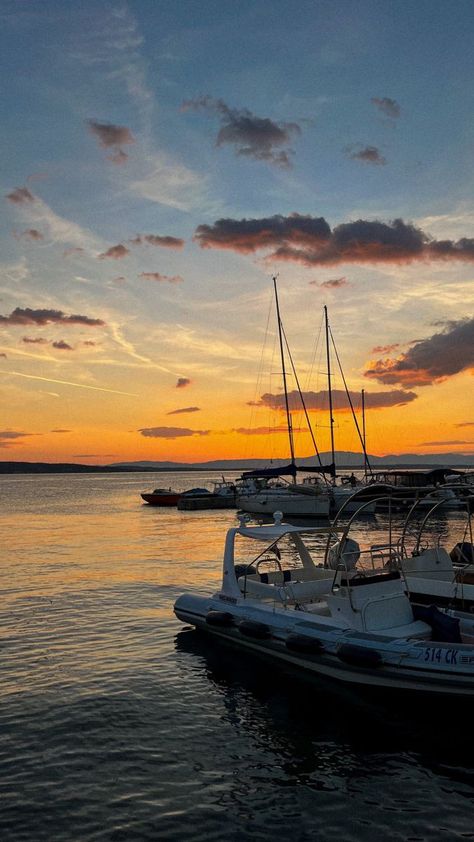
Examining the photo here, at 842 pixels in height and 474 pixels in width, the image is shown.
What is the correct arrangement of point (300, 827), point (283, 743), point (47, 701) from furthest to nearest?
point (47, 701) < point (283, 743) < point (300, 827)

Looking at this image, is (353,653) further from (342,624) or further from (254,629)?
(254,629)

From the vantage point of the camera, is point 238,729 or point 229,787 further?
point 238,729

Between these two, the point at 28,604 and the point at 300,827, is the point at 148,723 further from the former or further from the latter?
the point at 28,604

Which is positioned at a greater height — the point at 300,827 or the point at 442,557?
the point at 442,557

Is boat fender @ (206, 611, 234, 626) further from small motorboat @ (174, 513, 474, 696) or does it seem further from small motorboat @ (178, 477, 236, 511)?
small motorboat @ (178, 477, 236, 511)

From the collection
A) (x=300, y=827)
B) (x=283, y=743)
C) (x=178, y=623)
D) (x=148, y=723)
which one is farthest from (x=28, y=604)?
(x=300, y=827)

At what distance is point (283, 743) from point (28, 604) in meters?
13.2

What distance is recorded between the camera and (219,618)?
50.6 ft

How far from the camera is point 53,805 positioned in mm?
8695

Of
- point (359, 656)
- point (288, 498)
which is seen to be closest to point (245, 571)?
point (359, 656)

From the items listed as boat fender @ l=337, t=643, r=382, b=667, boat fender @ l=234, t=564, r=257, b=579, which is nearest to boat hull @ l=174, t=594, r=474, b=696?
boat fender @ l=337, t=643, r=382, b=667

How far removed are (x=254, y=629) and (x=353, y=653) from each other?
2978 millimetres

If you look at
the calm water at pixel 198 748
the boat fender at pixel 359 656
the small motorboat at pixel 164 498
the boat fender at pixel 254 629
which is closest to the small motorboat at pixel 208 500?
the small motorboat at pixel 164 498

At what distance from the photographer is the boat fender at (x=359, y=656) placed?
11.6 metres
